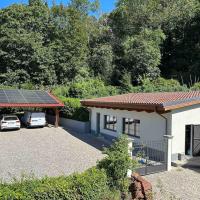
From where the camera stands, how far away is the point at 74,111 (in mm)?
30484

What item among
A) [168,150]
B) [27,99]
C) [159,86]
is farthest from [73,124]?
[168,150]

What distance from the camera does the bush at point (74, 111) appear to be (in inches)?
1140

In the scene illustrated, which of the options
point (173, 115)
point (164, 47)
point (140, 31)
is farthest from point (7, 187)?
point (164, 47)

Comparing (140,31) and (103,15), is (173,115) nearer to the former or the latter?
(140,31)

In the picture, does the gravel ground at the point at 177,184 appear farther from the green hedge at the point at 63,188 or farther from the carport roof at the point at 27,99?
the carport roof at the point at 27,99

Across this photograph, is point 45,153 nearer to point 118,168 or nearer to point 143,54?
point 118,168

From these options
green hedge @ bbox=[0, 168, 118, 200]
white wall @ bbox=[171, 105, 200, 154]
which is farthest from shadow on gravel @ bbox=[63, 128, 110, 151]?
green hedge @ bbox=[0, 168, 118, 200]

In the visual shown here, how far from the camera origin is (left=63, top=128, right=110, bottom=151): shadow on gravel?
22.2m

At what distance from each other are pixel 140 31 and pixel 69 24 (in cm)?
1121

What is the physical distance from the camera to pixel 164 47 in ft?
156

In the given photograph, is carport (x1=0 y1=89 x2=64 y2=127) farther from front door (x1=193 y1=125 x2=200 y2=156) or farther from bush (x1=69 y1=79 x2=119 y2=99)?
front door (x1=193 y1=125 x2=200 y2=156)

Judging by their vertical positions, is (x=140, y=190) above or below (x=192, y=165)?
above

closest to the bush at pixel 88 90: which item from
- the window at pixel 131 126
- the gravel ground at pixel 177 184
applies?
the window at pixel 131 126

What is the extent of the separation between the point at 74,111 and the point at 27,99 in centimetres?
458
